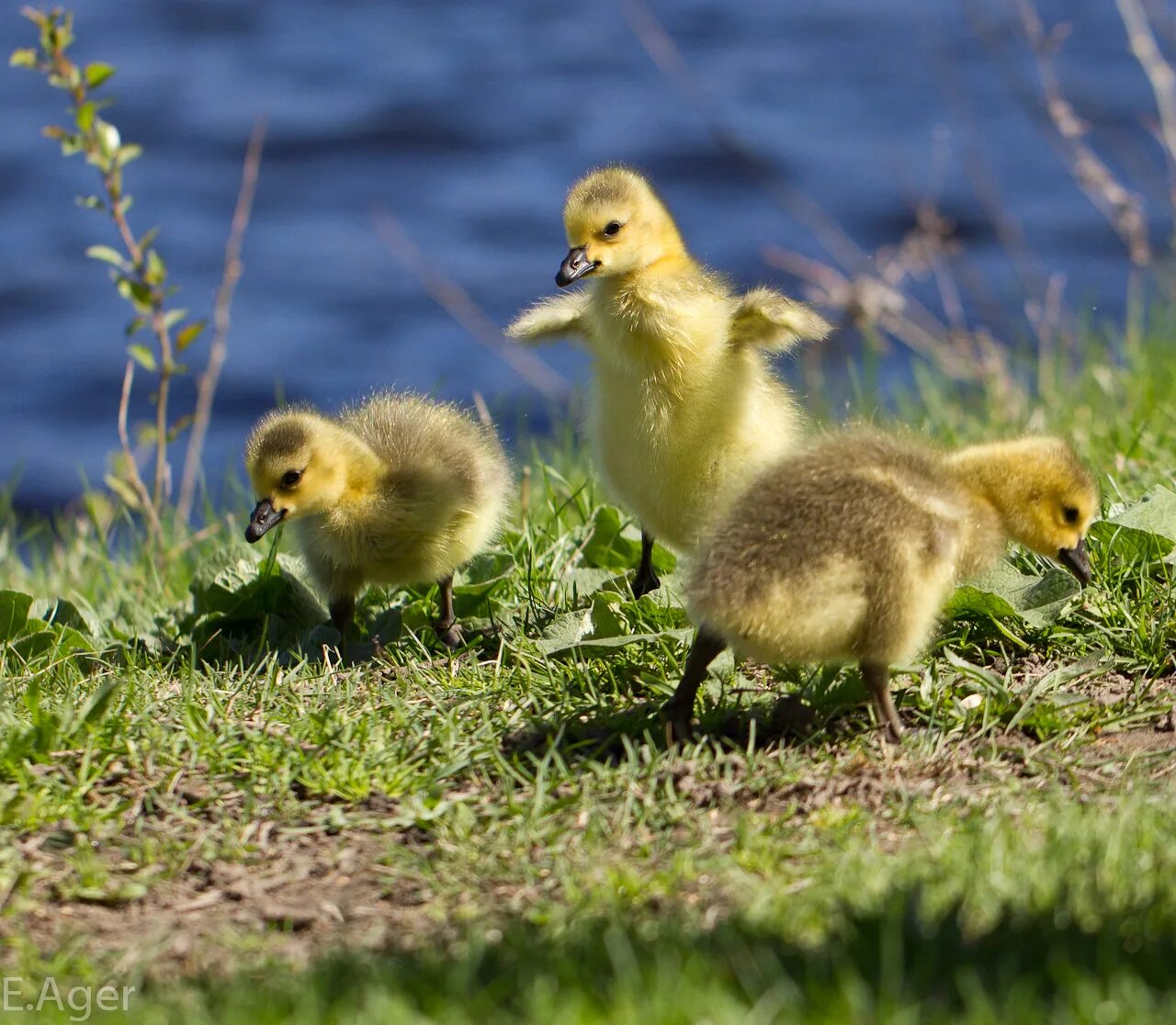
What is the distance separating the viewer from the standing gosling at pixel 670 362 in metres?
5.71

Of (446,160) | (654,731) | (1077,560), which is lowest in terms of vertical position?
(654,731)

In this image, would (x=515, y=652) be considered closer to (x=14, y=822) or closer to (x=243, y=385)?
(x=14, y=822)

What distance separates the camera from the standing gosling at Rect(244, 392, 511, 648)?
575cm

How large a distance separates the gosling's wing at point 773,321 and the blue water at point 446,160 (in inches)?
293

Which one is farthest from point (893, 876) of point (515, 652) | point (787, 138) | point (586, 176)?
point (787, 138)

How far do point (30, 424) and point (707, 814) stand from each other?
37.3 feet

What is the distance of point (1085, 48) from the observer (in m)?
19.2

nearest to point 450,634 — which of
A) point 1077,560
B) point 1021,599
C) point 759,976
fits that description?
point 1021,599

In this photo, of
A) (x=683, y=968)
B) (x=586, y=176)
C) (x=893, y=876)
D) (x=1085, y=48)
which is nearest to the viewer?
(x=683, y=968)

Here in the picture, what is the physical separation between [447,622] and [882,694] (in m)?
1.75

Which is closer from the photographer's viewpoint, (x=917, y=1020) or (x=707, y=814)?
(x=917, y=1020)

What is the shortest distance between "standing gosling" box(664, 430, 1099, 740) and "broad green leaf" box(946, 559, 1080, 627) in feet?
1.14

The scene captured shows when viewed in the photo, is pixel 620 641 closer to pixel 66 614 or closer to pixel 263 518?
pixel 263 518

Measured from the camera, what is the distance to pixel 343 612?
599cm
